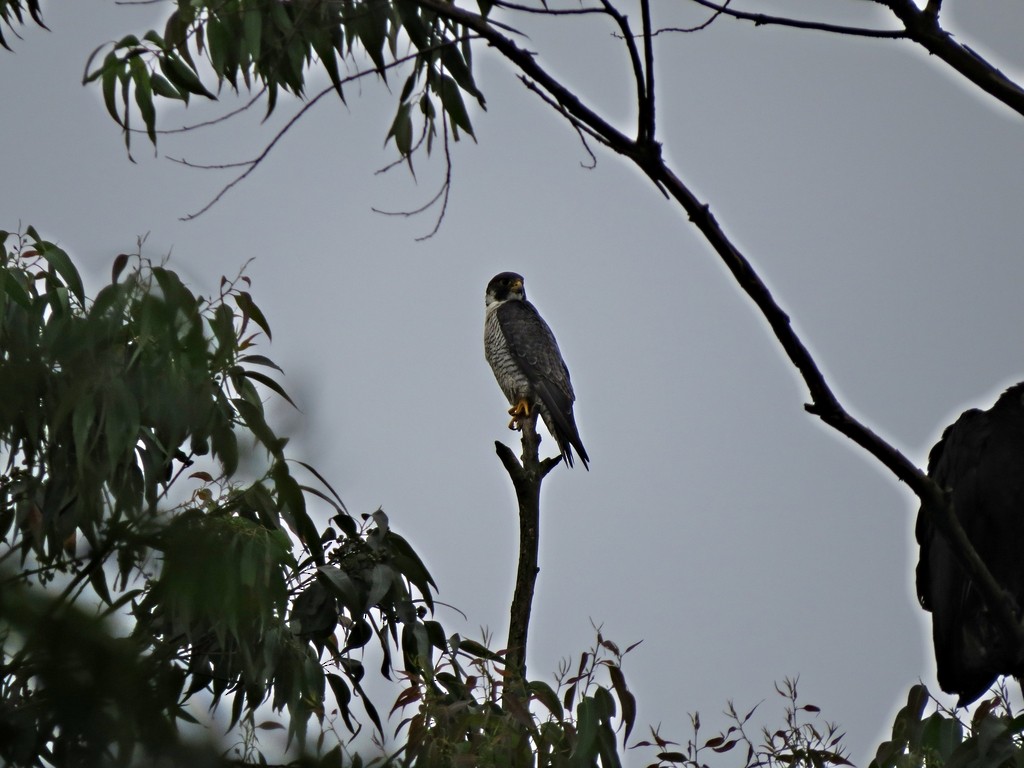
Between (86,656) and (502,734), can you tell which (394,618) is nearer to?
A: (502,734)

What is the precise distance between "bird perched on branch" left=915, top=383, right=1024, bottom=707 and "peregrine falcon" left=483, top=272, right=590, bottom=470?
12.9 ft

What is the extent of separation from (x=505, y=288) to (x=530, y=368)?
1.30 m

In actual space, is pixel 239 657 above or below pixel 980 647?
above

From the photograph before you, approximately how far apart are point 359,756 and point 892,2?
57.0 inches

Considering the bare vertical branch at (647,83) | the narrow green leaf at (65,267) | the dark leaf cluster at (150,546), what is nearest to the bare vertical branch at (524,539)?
the dark leaf cluster at (150,546)

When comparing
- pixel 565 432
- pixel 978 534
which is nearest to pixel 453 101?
Result: pixel 978 534

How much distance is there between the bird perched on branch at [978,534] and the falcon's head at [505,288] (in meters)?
5.75

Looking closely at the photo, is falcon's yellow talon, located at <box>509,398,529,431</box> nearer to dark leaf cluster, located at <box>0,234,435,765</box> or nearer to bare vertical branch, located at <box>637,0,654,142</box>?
dark leaf cluster, located at <box>0,234,435,765</box>

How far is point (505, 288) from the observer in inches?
345

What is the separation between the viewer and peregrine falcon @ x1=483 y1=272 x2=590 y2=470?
7355 millimetres

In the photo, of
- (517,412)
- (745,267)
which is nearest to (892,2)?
(745,267)

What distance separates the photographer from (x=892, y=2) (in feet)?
6.02

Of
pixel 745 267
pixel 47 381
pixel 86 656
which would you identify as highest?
pixel 47 381

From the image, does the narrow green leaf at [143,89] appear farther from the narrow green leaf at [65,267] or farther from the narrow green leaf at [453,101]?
the narrow green leaf at [453,101]
